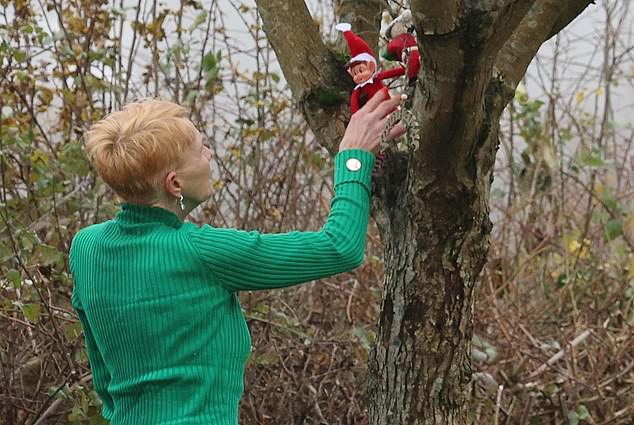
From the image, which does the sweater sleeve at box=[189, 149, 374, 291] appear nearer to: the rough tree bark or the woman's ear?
the woman's ear

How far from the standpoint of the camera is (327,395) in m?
4.07

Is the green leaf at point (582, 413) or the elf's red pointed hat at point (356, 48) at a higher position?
the elf's red pointed hat at point (356, 48)

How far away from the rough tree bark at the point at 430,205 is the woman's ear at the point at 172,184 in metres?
0.53

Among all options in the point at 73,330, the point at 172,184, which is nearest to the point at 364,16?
the point at 172,184

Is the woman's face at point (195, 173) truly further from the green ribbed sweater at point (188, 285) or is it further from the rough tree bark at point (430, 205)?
the rough tree bark at point (430, 205)

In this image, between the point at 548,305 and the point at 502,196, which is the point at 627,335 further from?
the point at 502,196

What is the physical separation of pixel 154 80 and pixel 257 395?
60.1 inches

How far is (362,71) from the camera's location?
2.27 metres

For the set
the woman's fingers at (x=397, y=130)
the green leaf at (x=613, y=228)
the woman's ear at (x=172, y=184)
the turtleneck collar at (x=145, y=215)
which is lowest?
the green leaf at (x=613, y=228)

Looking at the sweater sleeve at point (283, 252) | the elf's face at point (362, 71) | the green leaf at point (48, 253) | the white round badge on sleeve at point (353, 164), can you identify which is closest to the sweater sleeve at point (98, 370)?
the sweater sleeve at point (283, 252)

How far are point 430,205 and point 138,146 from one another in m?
0.72

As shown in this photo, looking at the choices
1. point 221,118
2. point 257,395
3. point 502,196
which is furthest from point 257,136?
point 502,196

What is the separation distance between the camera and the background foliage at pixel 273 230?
3.65m

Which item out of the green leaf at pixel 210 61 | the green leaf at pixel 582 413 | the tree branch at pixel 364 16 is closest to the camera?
the tree branch at pixel 364 16
